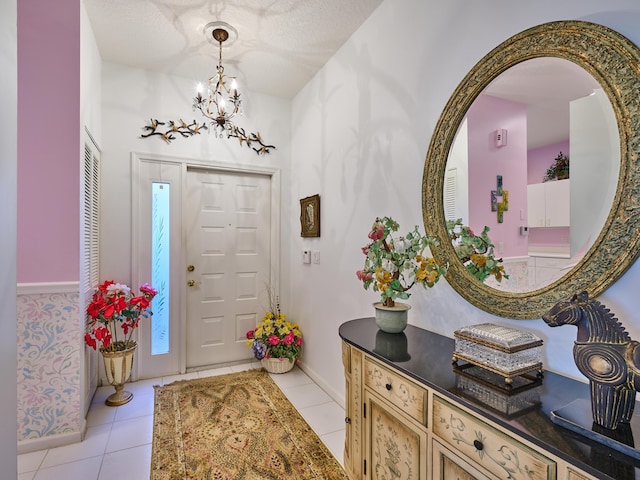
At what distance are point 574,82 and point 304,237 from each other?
2.40 meters

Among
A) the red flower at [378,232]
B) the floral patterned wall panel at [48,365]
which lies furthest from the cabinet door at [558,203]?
the floral patterned wall panel at [48,365]

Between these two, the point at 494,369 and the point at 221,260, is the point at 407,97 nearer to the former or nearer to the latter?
the point at 494,369

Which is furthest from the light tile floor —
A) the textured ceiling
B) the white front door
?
the textured ceiling

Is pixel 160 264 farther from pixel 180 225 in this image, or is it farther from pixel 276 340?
pixel 276 340

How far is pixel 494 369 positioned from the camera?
3.69ft

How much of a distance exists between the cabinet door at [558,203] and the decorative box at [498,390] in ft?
1.84

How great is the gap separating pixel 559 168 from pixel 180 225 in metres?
2.96

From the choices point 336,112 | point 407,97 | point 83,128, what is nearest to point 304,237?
point 336,112

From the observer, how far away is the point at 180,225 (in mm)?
3191

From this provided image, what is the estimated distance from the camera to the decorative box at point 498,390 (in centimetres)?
98

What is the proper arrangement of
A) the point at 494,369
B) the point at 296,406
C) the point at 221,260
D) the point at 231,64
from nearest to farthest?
the point at 494,369 < the point at 296,406 < the point at 231,64 < the point at 221,260

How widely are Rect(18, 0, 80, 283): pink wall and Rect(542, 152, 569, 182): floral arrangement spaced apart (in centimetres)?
257

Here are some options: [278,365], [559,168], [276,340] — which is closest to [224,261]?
[276,340]

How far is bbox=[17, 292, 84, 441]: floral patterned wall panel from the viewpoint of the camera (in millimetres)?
2086
